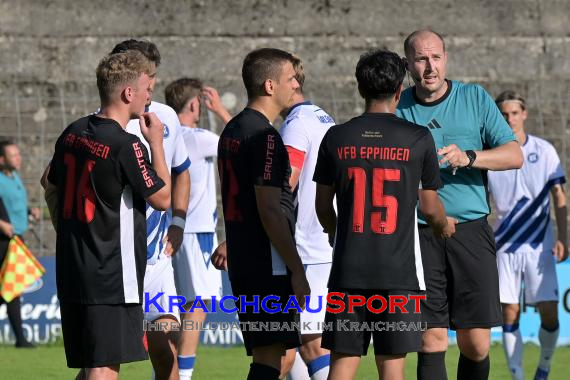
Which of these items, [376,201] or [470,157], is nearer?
[376,201]

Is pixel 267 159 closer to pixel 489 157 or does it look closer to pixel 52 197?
pixel 52 197

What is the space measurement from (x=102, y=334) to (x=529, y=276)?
486 cm

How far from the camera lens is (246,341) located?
582cm

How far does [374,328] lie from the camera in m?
5.61

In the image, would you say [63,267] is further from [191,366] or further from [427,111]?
[191,366]

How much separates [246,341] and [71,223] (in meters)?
1.04

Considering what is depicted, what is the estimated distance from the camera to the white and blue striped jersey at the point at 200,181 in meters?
8.93

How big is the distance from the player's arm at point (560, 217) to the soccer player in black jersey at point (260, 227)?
13.6 ft

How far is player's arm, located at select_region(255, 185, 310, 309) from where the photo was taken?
561 centimetres

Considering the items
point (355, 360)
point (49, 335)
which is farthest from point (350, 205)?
point (49, 335)

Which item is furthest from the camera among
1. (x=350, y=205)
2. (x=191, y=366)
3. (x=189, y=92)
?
(x=189, y=92)

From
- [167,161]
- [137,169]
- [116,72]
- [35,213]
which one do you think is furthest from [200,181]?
[35,213]

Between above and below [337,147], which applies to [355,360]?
below

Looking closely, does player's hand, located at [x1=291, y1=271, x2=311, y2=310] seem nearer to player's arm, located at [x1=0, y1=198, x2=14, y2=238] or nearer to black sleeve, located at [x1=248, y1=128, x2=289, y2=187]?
black sleeve, located at [x1=248, y1=128, x2=289, y2=187]
